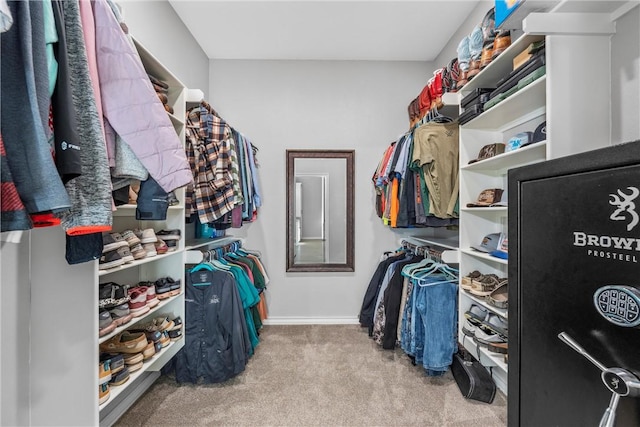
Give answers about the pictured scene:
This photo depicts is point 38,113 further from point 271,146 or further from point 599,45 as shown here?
point 271,146

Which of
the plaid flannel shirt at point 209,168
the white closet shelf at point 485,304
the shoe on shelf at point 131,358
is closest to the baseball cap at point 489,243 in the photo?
the white closet shelf at point 485,304

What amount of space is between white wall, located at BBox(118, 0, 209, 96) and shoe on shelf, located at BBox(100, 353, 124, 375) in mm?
1783

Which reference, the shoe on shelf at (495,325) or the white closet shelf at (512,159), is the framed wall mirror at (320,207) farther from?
the shoe on shelf at (495,325)

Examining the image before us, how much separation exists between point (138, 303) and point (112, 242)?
1.14 feet

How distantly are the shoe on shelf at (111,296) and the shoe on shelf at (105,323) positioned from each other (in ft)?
0.14

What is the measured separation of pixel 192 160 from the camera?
5.99 ft

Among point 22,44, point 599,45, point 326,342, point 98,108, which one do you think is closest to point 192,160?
point 98,108

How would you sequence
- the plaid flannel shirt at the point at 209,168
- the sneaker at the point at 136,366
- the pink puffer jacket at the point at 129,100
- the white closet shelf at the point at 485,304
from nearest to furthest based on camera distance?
the pink puffer jacket at the point at 129,100
the sneaker at the point at 136,366
the white closet shelf at the point at 485,304
the plaid flannel shirt at the point at 209,168

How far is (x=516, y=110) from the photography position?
61.3 inches

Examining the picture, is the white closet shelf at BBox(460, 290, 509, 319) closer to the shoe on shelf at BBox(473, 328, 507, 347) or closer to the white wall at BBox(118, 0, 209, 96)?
the shoe on shelf at BBox(473, 328, 507, 347)

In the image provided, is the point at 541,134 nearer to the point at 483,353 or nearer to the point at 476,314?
the point at 476,314

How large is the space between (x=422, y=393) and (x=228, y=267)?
4.97 ft

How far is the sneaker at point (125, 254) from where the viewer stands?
1314 mm

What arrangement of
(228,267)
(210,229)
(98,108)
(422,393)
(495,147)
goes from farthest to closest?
(210,229) < (228,267) < (422,393) < (495,147) < (98,108)
